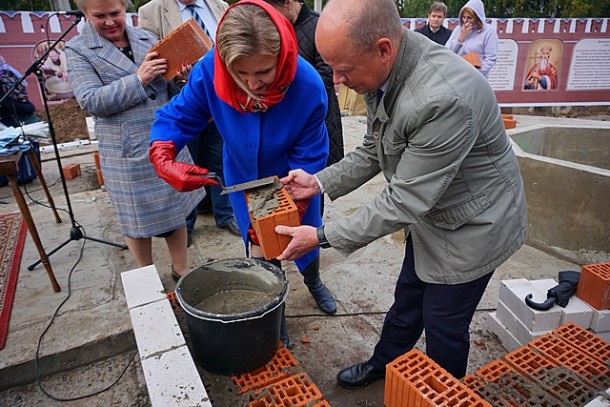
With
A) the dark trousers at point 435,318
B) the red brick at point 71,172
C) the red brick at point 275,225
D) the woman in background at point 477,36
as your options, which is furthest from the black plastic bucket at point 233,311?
the red brick at point 71,172

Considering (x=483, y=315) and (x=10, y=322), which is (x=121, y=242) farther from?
(x=483, y=315)

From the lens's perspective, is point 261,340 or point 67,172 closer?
point 261,340

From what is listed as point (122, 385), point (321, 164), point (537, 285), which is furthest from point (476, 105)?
point (122, 385)

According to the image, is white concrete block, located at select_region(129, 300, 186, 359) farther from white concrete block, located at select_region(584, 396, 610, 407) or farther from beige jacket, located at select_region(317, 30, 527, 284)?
white concrete block, located at select_region(584, 396, 610, 407)

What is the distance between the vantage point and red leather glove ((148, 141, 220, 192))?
1997 mm

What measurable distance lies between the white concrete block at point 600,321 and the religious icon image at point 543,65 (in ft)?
30.1

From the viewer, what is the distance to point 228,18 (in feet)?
5.27

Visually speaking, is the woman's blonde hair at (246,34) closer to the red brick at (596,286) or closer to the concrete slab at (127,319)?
the concrete slab at (127,319)

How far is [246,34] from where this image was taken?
1.57 m

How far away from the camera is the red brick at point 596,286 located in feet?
7.84

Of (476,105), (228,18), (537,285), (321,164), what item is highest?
(228,18)

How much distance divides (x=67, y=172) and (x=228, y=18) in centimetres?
539

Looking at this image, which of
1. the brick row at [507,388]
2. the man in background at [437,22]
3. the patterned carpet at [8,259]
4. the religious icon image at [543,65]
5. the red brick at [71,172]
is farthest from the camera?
the religious icon image at [543,65]

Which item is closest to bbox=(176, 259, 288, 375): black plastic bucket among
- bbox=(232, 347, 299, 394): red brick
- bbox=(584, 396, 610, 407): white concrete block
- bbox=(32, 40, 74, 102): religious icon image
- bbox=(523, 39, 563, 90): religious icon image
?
bbox=(232, 347, 299, 394): red brick
